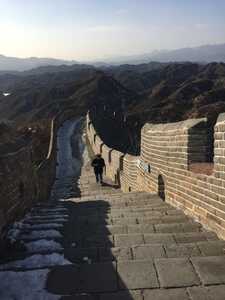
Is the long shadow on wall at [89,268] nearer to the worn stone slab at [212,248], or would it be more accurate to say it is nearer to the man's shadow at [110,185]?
the worn stone slab at [212,248]

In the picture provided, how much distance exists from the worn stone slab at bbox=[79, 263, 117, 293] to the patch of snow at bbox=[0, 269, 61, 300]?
0.31 meters

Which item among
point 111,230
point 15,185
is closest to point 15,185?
point 15,185

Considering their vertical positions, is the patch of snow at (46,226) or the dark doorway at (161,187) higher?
the dark doorway at (161,187)

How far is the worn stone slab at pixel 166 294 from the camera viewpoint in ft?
12.1

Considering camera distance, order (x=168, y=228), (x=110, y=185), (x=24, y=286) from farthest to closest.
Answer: (x=110, y=185), (x=168, y=228), (x=24, y=286)

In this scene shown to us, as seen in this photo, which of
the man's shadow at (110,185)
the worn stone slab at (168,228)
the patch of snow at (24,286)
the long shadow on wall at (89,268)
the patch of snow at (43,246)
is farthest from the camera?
the man's shadow at (110,185)

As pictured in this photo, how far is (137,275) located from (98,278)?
328mm

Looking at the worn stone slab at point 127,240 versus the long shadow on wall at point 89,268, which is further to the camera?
the worn stone slab at point 127,240

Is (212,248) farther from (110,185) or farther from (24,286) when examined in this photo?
(110,185)

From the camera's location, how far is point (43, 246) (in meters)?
5.19

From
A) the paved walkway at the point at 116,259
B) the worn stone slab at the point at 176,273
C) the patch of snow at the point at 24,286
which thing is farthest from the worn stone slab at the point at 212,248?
the patch of snow at the point at 24,286

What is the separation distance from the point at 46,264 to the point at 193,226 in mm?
2226

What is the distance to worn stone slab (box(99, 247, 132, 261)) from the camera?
15.6ft

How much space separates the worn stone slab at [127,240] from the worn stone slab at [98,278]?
0.79 m
